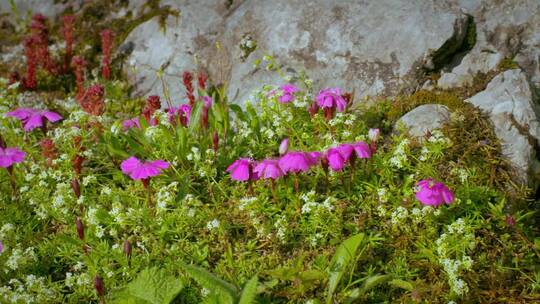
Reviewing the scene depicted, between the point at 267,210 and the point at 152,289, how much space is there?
102cm

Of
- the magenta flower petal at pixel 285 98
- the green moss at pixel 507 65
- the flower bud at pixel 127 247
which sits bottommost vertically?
the flower bud at pixel 127 247

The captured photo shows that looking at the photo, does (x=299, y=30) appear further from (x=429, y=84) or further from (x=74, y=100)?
(x=74, y=100)

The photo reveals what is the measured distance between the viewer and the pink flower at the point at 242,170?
358 cm

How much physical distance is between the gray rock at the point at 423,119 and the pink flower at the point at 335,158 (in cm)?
88

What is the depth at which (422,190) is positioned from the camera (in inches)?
131

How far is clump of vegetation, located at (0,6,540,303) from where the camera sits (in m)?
3.28

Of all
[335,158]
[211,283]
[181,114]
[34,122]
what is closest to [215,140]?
[181,114]

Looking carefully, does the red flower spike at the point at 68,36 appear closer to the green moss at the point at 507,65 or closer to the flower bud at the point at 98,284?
the flower bud at the point at 98,284

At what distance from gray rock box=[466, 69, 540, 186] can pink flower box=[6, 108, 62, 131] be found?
10.9 feet

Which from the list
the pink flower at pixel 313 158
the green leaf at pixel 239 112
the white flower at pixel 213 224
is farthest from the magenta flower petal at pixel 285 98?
the white flower at pixel 213 224

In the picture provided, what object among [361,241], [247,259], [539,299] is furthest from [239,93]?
[539,299]

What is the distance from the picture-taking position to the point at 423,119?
4262 millimetres

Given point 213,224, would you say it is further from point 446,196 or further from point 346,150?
point 446,196

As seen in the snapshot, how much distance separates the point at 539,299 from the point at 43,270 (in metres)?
3.19
